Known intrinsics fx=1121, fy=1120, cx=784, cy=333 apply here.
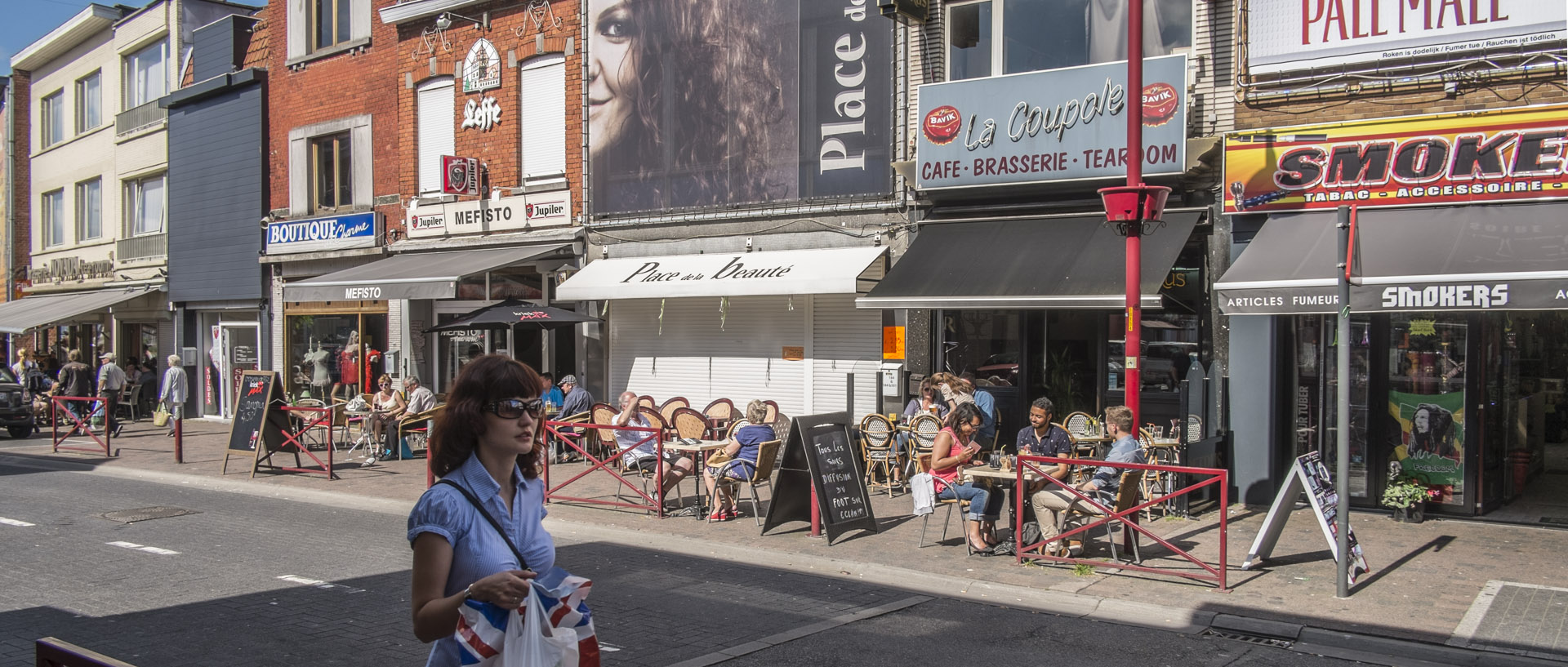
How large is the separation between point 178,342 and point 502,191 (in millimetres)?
10964

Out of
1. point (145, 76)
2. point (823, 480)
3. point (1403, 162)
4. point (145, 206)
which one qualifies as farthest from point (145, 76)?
point (1403, 162)

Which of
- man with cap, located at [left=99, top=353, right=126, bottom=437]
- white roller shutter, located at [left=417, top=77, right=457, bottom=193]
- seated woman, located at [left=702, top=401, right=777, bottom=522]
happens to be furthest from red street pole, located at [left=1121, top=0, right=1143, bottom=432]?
man with cap, located at [left=99, top=353, right=126, bottom=437]

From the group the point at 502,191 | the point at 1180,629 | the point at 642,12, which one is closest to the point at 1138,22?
the point at 1180,629

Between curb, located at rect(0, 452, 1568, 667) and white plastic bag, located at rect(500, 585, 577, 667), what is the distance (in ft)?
11.6

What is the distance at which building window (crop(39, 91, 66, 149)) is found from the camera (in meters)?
30.0

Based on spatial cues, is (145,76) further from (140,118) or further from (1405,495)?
(1405,495)

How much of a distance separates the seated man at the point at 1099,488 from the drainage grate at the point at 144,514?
8574mm

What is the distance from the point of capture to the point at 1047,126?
12.9m

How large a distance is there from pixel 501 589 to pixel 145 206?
27.8m

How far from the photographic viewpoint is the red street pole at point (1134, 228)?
9.85 m

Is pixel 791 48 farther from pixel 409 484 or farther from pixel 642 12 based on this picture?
pixel 409 484

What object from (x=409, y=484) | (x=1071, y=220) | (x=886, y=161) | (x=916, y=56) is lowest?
(x=409, y=484)

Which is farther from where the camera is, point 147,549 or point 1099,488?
point 147,549

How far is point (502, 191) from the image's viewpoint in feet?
60.4
